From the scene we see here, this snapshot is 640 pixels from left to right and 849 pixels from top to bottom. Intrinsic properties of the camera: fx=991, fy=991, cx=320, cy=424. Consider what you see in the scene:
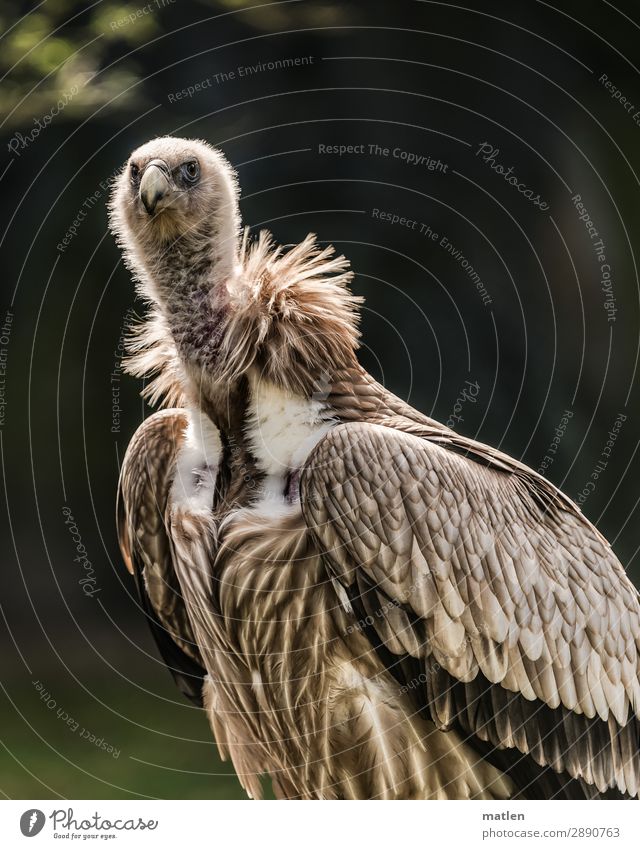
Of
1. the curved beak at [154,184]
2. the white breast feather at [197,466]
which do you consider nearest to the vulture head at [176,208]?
the curved beak at [154,184]

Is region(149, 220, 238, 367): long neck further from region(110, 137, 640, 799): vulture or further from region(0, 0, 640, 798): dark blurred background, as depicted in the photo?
region(0, 0, 640, 798): dark blurred background

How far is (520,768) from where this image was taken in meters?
1.71

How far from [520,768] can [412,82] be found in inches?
64.5

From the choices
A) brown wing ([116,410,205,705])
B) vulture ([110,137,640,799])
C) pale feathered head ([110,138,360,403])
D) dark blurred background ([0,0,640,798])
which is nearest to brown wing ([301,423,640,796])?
vulture ([110,137,640,799])

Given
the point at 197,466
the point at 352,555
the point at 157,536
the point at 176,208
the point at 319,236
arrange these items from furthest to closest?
the point at 319,236
the point at 157,536
the point at 197,466
the point at 176,208
the point at 352,555

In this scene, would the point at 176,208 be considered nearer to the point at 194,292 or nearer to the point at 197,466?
the point at 194,292

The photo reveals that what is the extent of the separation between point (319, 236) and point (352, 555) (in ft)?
4.42

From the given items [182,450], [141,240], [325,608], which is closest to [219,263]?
[141,240]

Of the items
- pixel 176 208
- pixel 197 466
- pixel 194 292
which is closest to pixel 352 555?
pixel 197 466

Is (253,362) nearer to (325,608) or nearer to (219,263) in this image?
(219,263)

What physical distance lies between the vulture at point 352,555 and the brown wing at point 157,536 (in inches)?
2.0

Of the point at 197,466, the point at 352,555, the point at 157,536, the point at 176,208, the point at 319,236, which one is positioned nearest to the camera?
the point at 352,555

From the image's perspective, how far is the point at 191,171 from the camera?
1657 mm

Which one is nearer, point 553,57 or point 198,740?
point 553,57
